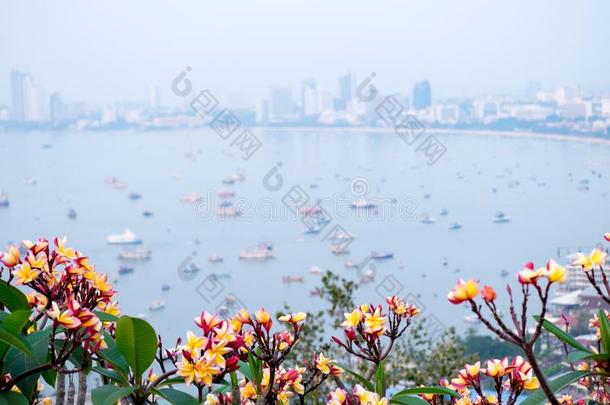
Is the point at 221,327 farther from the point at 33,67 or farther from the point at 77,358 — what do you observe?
the point at 33,67

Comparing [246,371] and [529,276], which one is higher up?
[529,276]

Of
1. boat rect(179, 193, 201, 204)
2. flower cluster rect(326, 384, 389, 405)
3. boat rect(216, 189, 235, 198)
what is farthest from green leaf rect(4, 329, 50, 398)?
boat rect(216, 189, 235, 198)

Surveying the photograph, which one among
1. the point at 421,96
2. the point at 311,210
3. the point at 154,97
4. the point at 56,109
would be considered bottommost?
the point at 311,210

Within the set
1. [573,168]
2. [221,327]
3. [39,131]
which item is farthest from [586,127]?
[221,327]

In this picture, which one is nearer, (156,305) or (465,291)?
(465,291)

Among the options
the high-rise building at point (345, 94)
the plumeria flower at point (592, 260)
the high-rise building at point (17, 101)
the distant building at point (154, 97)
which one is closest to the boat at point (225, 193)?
the high-rise building at point (345, 94)

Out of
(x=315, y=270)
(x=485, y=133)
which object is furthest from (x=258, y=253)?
(x=485, y=133)

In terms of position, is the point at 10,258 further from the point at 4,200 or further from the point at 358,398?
the point at 4,200
